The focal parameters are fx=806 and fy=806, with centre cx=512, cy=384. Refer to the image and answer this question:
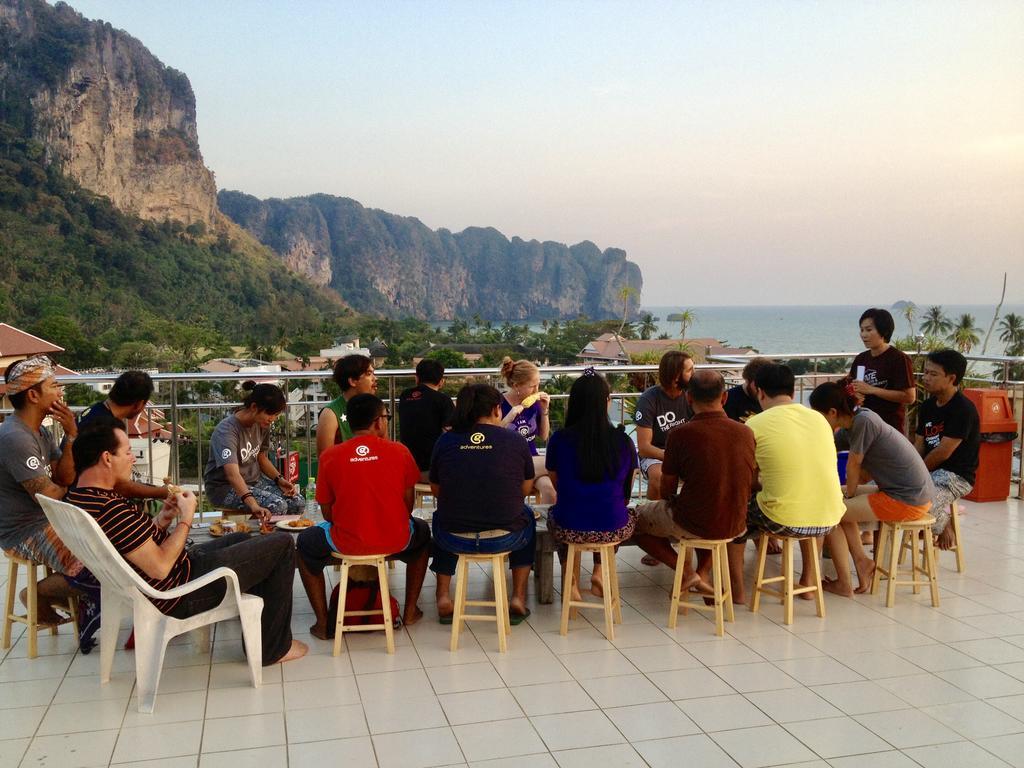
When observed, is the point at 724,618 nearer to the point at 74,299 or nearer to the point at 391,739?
the point at 391,739

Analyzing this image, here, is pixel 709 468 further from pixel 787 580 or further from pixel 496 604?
pixel 496 604

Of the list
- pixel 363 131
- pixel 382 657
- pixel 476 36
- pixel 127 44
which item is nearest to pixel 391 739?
pixel 382 657

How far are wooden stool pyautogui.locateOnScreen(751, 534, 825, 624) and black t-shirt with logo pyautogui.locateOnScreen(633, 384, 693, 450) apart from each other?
956mm

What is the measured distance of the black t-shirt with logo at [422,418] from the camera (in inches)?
187

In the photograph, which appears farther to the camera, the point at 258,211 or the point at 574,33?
the point at 258,211

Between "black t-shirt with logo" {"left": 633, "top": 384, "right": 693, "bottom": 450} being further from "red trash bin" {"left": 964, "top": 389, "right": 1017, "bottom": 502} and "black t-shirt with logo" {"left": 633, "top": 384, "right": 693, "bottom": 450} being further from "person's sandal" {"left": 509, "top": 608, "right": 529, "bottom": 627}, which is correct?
"red trash bin" {"left": 964, "top": 389, "right": 1017, "bottom": 502}

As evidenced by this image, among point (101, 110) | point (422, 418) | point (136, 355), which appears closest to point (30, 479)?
point (422, 418)

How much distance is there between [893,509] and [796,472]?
727 mm

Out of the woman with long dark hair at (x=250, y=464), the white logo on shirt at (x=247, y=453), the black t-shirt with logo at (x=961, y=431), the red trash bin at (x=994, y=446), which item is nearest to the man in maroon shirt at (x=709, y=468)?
the black t-shirt with logo at (x=961, y=431)

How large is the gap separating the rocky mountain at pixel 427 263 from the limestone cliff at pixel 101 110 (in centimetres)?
2216

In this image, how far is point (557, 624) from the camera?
3.99 metres

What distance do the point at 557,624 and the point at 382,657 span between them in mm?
902

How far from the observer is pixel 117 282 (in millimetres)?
52906

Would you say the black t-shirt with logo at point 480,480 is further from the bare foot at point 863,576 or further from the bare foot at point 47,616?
the bare foot at point 863,576
